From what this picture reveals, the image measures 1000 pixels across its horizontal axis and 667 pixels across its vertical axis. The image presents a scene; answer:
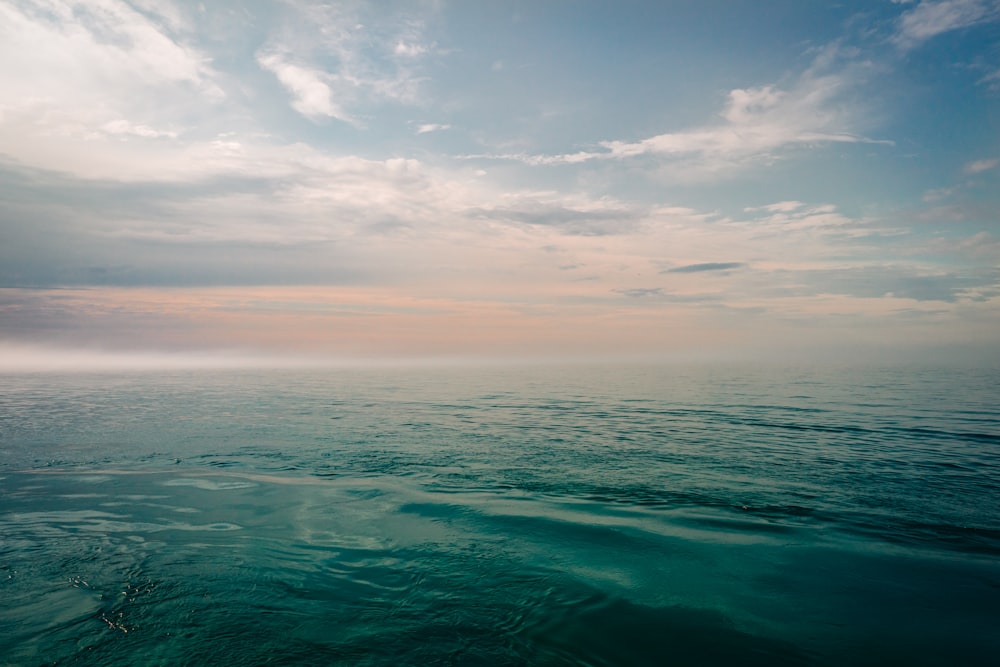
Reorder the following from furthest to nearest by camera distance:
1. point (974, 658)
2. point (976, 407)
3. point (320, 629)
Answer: point (976, 407) → point (320, 629) → point (974, 658)

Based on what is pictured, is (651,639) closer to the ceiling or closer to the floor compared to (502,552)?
closer to the floor

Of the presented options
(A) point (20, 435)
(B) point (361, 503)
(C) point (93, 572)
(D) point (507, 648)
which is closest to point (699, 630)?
(D) point (507, 648)

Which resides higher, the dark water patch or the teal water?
the teal water

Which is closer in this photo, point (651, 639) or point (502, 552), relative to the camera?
point (651, 639)

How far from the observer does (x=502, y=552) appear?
9.12 m

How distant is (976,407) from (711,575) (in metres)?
32.7

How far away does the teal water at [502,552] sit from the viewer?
6.24m

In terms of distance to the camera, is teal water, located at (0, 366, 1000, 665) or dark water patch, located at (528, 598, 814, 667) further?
teal water, located at (0, 366, 1000, 665)

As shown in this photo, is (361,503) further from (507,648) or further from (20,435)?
(20,435)

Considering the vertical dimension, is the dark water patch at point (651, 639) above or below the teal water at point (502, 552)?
below

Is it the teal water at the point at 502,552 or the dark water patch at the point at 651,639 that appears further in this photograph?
Answer: the teal water at the point at 502,552

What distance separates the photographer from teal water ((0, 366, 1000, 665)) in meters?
6.24

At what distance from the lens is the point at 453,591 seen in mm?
7523

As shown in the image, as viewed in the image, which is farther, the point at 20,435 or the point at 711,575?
the point at 20,435
